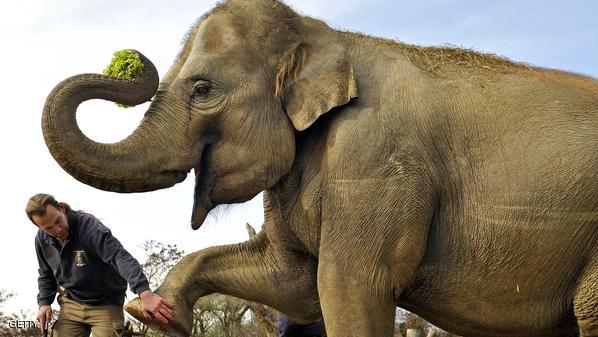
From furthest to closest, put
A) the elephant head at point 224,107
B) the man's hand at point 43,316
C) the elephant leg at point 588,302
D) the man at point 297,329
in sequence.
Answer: the man at point 297,329 → the man's hand at point 43,316 → the elephant head at point 224,107 → the elephant leg at point 588,302

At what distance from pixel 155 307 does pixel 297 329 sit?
1.82 meters

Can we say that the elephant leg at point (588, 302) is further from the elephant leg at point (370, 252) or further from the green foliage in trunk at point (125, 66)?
the green foliage in trunk at point (125, 66)

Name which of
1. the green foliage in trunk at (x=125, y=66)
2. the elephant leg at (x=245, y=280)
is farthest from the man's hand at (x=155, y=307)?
the green foliage in trunk at (x=125, y=66)

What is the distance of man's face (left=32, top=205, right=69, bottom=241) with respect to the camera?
266 inches

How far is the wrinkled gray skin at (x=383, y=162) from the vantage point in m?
5.48

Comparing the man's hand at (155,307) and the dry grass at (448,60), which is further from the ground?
the dry grass at (448,60)

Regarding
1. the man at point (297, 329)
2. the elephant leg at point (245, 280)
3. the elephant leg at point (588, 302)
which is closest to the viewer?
the elephant leg at point (588, 302)

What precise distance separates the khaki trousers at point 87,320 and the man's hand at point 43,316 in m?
0.10

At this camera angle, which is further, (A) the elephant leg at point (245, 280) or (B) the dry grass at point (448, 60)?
(A) the elephant leg at point (245, 280)

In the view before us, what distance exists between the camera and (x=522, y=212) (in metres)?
5.51

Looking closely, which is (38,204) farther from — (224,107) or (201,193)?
(224,107)

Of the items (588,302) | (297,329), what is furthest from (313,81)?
(297,329)

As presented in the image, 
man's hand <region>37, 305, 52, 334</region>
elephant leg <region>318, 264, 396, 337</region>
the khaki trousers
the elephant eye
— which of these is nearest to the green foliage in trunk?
the elephant eye

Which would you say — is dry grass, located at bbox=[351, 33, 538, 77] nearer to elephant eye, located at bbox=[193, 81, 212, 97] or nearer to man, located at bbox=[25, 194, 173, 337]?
elephant eye, located at bbox=[193, 81, 212, 97]
